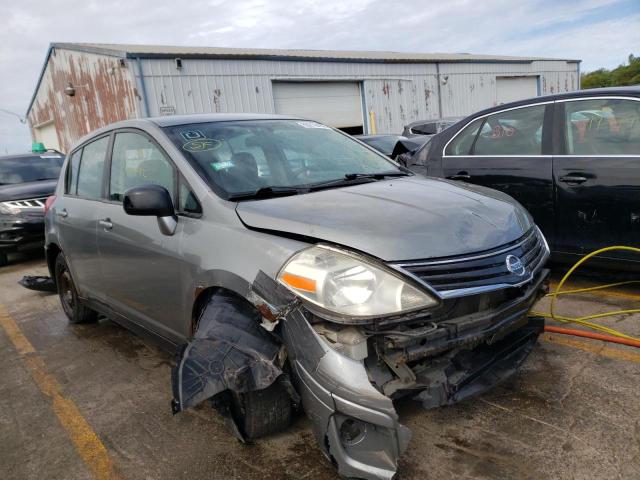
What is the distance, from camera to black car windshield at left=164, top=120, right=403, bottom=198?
9.14 ft

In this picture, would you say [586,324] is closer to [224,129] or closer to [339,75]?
[224,129]

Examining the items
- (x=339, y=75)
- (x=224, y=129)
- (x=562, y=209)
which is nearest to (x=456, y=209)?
(x=224, y=129)

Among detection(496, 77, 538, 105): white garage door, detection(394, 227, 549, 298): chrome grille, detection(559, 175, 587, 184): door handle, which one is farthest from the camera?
detection(496, 77, 538, 105): white garage door

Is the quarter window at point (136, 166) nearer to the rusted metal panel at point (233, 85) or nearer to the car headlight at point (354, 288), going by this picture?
the car headlight at point (354, 288)

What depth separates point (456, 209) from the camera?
240 centimetres

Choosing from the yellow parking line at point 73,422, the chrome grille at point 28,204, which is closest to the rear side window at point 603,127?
the yellow parking line at point 73,422

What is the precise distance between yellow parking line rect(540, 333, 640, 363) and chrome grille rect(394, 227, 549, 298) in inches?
46.5

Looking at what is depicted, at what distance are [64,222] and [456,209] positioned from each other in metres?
3.26

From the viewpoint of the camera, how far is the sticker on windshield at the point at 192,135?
3.01m

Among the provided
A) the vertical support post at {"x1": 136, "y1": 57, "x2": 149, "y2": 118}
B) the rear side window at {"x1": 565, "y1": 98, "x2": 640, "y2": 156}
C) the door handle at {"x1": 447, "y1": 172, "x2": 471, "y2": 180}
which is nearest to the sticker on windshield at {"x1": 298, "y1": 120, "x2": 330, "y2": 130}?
the door handle at {"x1": 447, "y1": 172, "x2": 471, "y2": 180}

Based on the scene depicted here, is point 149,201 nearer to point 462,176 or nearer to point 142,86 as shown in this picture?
point 462,176

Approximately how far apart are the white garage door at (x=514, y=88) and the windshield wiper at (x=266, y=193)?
22.6 m

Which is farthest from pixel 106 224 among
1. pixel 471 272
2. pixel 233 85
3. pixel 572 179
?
pixel 233 85

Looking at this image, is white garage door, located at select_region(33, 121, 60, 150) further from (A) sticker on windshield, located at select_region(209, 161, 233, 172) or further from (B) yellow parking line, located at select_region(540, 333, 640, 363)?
(B) yellow parking line, located at select_region(540, 333, 640, 363)
